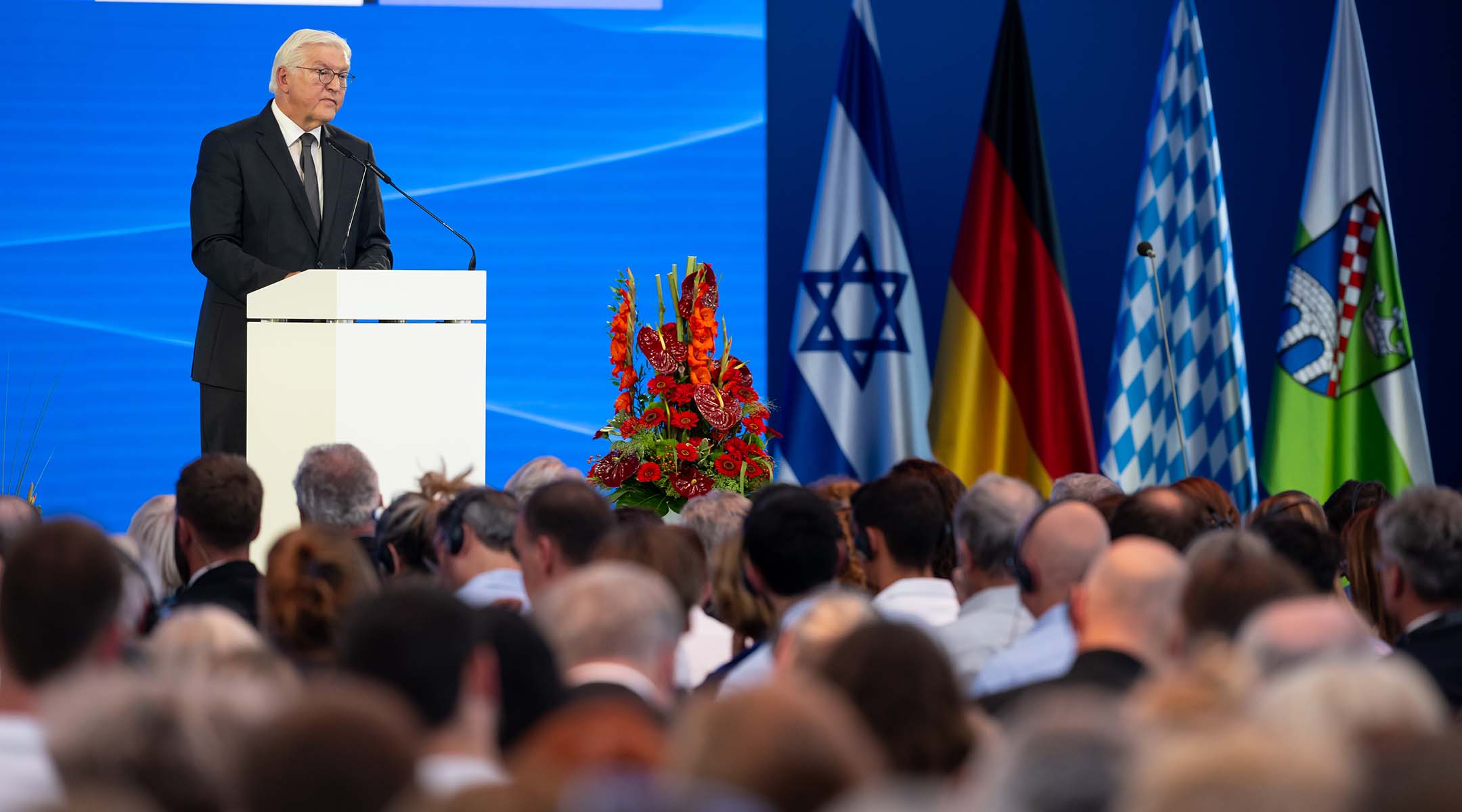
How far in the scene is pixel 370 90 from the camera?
7672mm

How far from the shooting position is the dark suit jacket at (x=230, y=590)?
3328mm

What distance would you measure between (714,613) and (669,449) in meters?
1.86

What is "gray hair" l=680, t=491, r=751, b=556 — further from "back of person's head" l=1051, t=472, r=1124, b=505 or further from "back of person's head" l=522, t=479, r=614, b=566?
"back of person's head" l=1051, t=472, r=1124, b=505

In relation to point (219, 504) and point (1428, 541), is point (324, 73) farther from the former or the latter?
point (1428, 541)

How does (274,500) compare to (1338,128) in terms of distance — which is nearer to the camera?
(274,500)

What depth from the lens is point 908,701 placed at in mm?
1895

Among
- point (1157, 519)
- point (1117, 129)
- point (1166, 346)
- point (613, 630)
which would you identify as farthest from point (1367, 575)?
point (1117, 129)

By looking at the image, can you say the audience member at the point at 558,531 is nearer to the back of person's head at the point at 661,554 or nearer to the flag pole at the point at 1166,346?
the back of person's head at the point at 661,554

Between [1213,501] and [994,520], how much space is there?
1152 mm

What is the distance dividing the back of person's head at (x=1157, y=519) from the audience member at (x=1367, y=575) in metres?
0.37

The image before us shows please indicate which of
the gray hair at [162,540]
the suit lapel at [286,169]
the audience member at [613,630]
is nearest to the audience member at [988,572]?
the audience member at [613,630]

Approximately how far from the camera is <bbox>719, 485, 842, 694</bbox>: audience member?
10.4ft

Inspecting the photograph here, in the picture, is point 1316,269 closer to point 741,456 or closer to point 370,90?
point 741,456

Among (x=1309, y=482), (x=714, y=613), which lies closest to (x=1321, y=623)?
(x=714, y=613)
